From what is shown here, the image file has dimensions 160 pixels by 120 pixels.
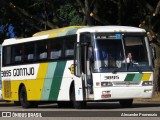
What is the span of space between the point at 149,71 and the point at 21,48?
698 centimetres

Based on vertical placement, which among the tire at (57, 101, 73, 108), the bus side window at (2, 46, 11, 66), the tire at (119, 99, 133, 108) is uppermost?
the bus side window at (2, 46, 11, 66)

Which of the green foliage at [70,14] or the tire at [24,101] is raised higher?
the green foliage at [70,14]

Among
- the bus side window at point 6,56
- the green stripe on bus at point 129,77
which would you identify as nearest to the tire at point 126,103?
the green stripe on bus at point 129,77

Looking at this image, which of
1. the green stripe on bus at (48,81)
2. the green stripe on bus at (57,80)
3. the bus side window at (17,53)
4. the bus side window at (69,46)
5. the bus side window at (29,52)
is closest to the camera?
the bus side window at (69,46)

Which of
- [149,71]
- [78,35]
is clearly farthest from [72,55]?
[149,71]

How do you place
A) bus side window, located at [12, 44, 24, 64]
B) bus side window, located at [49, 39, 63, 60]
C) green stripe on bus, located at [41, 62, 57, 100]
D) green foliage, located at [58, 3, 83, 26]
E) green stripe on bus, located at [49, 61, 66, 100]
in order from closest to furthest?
green stripe on bus, located at [49, 61, 66, 100]
bus side window, located at [49, 39, 63, 60]
green stripe on bus, located at [41, 62, 57, 100]
bus side window, located at [12, 44, 24, 64]
green foliage, located at [58, 3, 83, 26]

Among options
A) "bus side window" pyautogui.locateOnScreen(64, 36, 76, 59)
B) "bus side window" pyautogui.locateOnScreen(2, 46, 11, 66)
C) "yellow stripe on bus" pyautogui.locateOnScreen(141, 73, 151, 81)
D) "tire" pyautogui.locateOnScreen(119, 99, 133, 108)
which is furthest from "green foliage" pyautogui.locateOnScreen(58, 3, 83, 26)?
"yellow stripe on bus" pyautogui.locateOnScreen(141, 73, 151, 81)

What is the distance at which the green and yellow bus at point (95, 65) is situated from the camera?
22.0m

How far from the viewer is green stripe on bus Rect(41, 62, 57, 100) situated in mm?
24297

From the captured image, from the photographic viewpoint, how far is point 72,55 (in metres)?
Result: 23.0


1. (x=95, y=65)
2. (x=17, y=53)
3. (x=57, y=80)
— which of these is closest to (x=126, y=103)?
(x=95, y=65)

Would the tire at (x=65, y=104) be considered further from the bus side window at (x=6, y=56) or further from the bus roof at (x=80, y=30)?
the bus side window at (x=6, y=56)

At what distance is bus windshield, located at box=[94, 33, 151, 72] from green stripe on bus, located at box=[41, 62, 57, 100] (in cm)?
269

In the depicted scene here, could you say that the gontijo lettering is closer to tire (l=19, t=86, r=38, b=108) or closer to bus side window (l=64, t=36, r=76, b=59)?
tire (l=19, t=86, r=38, b=108)
